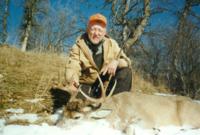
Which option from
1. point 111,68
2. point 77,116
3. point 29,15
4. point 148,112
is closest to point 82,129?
point 77,116

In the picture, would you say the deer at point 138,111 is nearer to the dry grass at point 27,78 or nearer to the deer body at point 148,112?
the deer body at point 148,112

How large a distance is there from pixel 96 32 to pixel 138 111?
5.59ft

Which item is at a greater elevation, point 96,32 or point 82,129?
point 96,32

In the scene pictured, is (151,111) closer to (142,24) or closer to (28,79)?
(28,79)

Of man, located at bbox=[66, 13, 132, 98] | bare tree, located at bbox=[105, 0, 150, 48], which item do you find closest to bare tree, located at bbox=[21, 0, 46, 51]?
bare tree, located at bbox=[105, 0, 150, 48]

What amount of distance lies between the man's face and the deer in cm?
117

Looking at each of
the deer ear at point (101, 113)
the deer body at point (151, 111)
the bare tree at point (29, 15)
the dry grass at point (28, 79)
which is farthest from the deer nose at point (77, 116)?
the bare tree at point (29, 15)

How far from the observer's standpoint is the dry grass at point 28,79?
6709 mm

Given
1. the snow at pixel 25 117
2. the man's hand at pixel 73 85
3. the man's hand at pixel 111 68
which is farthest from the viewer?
the man's hand at pixel 111 68

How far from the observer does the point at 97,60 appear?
6.86m

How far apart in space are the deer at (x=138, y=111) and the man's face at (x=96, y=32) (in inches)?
46.2

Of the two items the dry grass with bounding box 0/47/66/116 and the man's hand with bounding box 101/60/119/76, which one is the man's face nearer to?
the man's hand with bounding box 101/60/119/76

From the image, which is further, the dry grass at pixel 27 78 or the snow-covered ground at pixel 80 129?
the dry grass at pixel 27 78

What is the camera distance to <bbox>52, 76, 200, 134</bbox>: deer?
5.66 m
